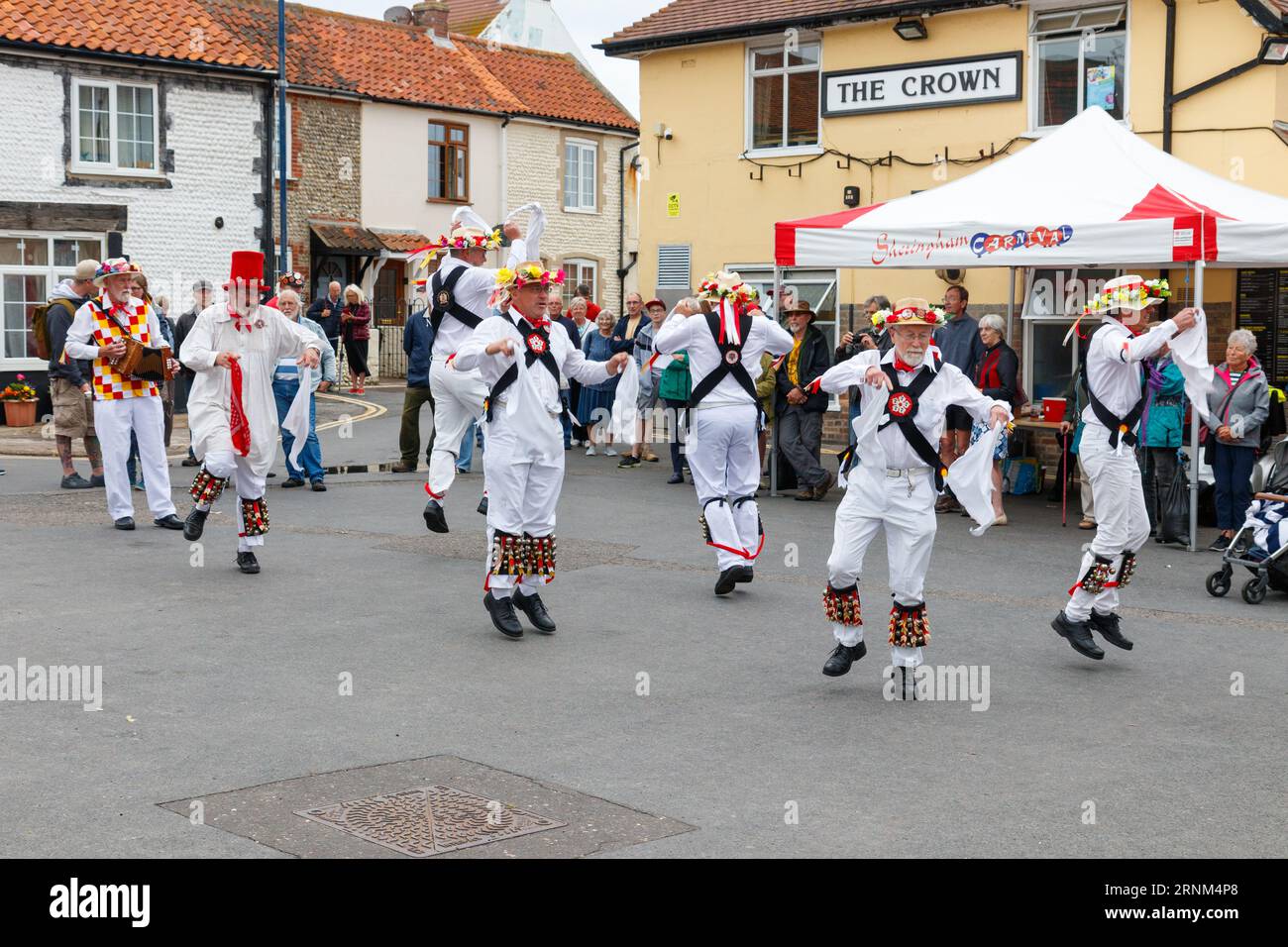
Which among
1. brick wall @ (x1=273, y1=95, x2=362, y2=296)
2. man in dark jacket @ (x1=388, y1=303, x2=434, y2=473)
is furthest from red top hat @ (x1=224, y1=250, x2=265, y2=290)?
brick wall @ (x1=273, y1=95, x2=362, y2=296)

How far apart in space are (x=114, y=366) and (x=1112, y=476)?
7.79m

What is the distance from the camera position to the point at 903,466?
771cm

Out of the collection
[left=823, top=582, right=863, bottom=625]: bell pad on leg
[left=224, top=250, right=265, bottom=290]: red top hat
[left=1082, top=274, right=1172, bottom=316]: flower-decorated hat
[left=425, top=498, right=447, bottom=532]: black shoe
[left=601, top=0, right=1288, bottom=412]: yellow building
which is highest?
[left=601, top=0, right=1288, bottom=412]: yellow building

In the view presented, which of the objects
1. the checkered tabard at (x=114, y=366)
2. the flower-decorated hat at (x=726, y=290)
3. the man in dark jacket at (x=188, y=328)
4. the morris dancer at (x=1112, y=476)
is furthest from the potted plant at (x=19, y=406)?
the morris dancer at (x=1112, y=476)

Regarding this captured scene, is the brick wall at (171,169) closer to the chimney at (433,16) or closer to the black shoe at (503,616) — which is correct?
the chimney at (433,16)

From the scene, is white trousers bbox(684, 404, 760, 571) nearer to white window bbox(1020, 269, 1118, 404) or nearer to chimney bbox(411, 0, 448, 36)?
white window bbox(1020, 269, 1118, 404)

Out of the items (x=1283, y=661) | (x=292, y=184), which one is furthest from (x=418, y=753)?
(x=292, y=184)

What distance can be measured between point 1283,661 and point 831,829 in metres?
4.20

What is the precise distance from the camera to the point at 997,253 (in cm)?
1373

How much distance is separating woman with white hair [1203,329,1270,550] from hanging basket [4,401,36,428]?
53.1ft

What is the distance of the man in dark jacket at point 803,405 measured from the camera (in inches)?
608

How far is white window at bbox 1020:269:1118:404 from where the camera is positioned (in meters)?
17.5

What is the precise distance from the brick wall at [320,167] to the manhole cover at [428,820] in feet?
91.2

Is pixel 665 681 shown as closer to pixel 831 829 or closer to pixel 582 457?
pixel 831 829
